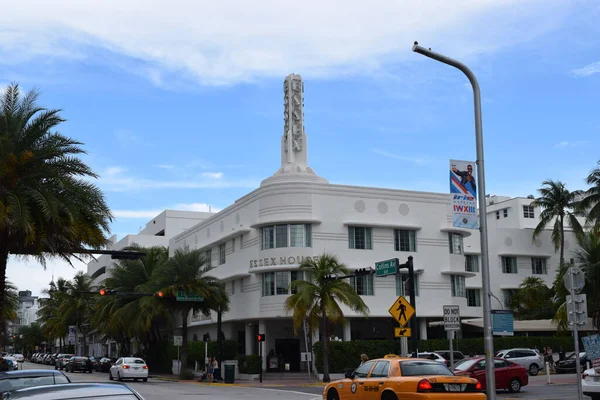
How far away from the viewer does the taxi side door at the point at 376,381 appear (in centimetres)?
1644

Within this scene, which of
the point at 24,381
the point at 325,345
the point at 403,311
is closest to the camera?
the point at 24,381

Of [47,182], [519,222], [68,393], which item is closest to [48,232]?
[47,182]

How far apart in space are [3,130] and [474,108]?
1562 centimetres

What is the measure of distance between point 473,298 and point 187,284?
79.4ft

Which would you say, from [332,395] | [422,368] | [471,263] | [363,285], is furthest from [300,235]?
[422,368]

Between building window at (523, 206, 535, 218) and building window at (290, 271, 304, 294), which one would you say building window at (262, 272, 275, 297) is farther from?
building window at (523, 206, 535, 218)

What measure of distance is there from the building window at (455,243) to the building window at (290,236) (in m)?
11.1

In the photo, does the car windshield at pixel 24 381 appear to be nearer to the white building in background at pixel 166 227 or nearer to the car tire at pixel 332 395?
the car tire at pixel 332 395

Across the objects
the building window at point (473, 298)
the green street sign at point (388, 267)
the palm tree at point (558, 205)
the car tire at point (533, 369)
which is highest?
the palm tree at point (558, 205)

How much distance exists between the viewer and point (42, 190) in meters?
23.5

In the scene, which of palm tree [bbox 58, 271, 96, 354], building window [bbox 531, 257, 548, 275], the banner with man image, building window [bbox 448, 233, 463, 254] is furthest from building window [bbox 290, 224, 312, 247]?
palm tree [bbox 58, 271, 96, 354]

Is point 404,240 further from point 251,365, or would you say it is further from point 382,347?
point 251,365

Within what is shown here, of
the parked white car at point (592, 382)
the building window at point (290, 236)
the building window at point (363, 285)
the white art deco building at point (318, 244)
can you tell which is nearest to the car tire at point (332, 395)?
the parked white car at point (592, 382)

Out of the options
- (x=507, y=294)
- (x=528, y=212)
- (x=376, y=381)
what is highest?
(x=528, y=212)
